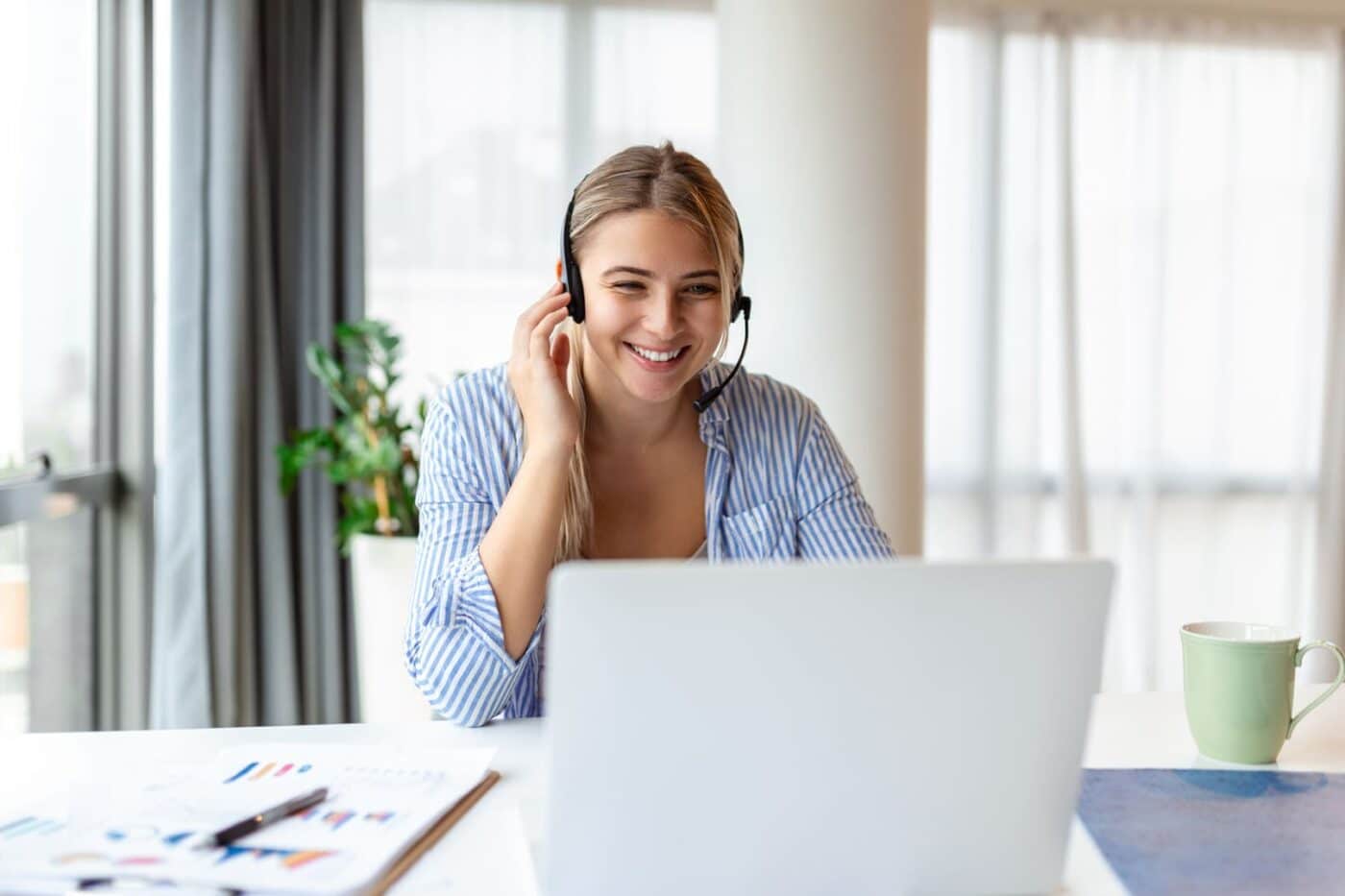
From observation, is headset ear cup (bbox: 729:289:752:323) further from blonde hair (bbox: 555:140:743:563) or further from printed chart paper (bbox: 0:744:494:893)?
printed chart paper (bbox: 0:744:494:893)

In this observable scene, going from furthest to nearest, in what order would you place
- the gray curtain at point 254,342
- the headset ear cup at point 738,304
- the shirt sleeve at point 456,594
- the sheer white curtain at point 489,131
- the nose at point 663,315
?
1. the sheer white curtain at point 489,131
2. the gray curtain at point 254,342
3. the headset ear cup at point 738,304
4. the nose at point 663,315
5. the shirt sleeve at point 456,594

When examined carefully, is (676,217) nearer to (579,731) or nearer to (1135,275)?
(579,731)

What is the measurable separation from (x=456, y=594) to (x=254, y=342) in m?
1.88

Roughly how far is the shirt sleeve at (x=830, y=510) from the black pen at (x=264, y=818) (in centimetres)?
76

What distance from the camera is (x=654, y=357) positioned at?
148 cm

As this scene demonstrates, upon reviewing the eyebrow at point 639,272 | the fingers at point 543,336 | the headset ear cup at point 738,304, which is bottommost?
the fingers at point 543,336

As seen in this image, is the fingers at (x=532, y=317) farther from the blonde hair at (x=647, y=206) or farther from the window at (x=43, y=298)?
the window at (x=43, y=298)

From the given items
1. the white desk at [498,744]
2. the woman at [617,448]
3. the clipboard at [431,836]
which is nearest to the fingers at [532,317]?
the woman at [617,448]

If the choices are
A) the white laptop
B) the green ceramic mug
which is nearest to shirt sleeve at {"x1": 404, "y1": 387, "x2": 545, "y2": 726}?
the white laptop

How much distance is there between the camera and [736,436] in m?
1.58

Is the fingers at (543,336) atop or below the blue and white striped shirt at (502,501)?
atop

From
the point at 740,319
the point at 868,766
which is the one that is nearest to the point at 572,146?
the point at 740,319

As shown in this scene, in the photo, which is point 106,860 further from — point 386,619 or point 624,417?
point 386,619

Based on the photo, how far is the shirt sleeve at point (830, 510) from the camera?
1497mm
